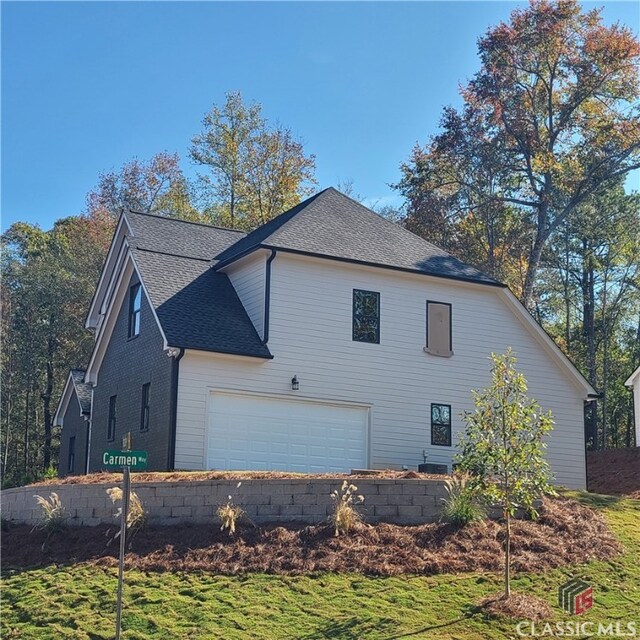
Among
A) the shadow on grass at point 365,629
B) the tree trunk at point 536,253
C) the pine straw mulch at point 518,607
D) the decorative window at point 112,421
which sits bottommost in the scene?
the shadow on grass at point 365,629

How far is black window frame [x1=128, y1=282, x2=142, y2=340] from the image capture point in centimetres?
2229

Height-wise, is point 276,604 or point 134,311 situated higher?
point 134,311

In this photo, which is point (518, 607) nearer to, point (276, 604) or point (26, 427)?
point (276, 604)

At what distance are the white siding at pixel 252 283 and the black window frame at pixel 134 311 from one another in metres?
2.25

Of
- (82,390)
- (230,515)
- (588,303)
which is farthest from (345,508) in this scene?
(588,303)

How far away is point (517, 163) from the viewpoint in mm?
36312

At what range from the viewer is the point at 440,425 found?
22.2m

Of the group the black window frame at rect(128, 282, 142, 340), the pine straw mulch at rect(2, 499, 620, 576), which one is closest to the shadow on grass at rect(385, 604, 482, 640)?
the pine straw mulch at rect(2, 499, 620, 576)

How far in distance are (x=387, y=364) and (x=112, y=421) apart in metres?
6.82

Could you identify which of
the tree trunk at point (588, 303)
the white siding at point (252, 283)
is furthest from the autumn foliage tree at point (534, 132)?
the white siding at point (252, 283)

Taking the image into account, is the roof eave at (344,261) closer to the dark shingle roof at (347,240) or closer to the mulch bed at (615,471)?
the dark shingle roof at (347,240)

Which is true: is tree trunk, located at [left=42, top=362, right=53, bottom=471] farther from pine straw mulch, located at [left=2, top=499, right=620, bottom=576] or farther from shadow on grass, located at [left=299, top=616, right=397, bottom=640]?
shadow on grass, located at [left=299, top=616, right=397, bottom=640]

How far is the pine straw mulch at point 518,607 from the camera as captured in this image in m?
11.6

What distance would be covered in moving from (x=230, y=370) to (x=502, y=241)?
20.9 meters
